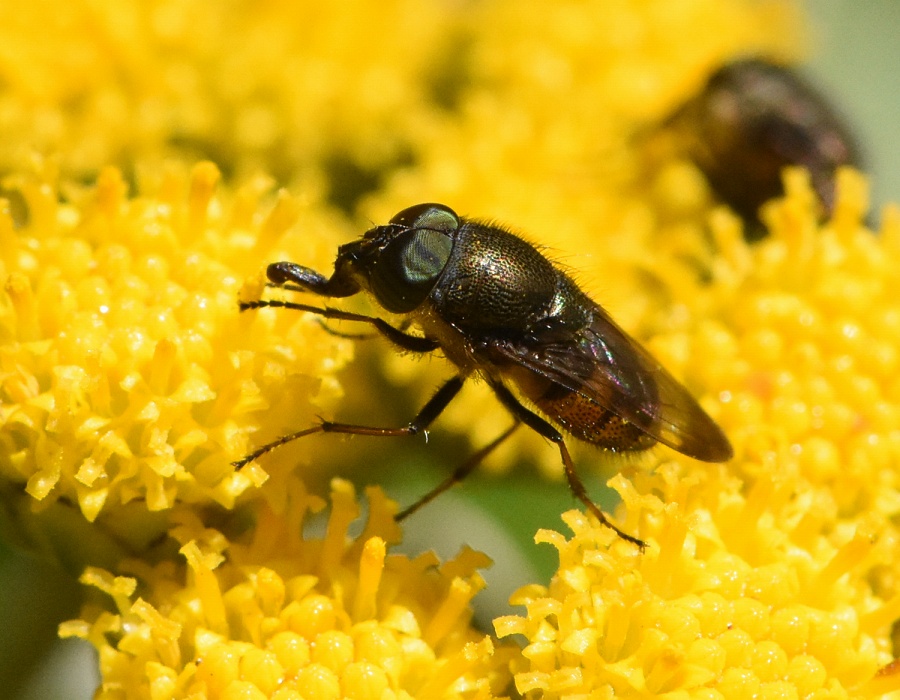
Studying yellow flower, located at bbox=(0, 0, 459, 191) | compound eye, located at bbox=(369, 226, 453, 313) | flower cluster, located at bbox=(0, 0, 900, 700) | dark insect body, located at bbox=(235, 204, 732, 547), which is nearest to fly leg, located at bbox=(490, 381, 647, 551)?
dark insect body, located at bbox=(235, 204, 732, 547)

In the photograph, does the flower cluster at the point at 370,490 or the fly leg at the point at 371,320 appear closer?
the flower cluster at the point at 370,490

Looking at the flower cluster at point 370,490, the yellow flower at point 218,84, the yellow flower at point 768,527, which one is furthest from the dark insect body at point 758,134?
the yellow flower at point 218,84

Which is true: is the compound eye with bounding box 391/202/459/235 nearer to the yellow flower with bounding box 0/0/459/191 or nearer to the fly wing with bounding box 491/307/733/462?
the fly wing with bounding box 491/307/733/462

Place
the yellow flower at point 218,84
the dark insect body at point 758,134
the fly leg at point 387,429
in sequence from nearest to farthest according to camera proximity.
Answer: the fly leg at point 387,429, the dark insect body at point 758,134, the yellow flower at point 218,84

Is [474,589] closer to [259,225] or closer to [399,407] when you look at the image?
[259,225]

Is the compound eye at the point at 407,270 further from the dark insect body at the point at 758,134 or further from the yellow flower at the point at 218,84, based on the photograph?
the dark insect body at the point at 758,134

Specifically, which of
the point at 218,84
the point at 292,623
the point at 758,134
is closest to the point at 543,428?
the point at 292,623

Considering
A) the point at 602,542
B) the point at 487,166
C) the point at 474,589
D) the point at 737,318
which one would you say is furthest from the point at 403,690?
the point at 487,166

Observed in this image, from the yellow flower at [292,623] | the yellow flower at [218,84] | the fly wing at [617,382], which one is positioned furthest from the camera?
the yellow flower at [218,84]
